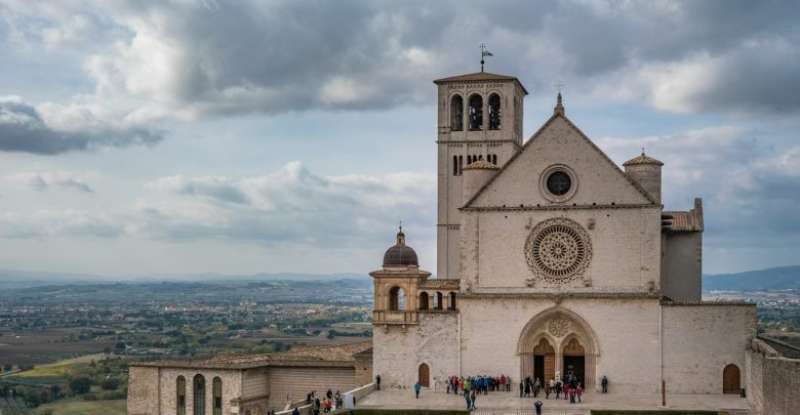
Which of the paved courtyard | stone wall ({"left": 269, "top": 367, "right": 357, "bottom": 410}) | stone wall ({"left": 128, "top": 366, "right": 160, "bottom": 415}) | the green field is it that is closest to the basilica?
the paved courtyard

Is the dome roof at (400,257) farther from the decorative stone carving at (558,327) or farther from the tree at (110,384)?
the tree at (110,384)

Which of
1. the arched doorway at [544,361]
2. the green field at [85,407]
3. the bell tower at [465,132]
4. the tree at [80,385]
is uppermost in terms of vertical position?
the bell tower at [465,132]

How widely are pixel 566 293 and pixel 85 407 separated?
58.3 metres

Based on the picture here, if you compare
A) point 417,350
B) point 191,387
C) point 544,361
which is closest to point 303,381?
point 191,387

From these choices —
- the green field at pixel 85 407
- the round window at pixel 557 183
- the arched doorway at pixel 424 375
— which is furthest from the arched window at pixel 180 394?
the green field at pixel 85 407

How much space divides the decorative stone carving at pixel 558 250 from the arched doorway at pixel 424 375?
6.31 metres

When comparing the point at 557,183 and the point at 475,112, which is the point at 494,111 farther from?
the point at 557,183

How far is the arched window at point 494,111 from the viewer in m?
58.1

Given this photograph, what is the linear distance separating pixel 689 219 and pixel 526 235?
26.7 ft

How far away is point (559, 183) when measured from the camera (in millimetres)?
49000

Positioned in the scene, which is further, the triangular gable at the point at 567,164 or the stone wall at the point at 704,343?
the triangular gable at the point at 567,164

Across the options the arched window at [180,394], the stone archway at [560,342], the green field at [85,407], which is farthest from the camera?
the green field at [85,407]

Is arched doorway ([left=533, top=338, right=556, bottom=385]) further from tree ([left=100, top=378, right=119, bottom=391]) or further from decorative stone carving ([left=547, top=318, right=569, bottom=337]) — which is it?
tree ([left=100, top=378, right=119, bottom=391])

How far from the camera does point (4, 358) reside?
148 m
